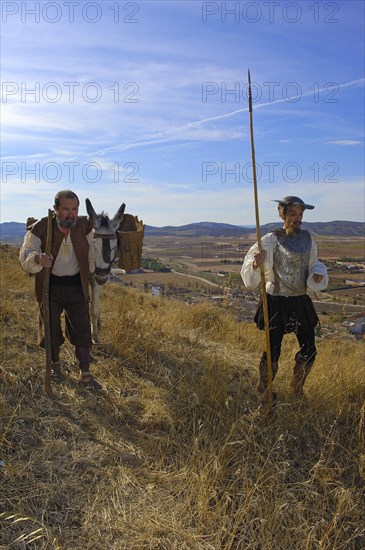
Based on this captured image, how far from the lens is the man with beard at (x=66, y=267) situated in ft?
13.4

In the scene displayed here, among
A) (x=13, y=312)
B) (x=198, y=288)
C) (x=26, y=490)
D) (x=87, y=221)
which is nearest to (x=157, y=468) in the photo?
(x=26, y=490)

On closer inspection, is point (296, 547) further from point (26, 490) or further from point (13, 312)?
point (13, 312)

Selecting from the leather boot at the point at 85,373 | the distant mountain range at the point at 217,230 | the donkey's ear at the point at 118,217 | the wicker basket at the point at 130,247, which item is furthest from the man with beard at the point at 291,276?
the distant mountain range at the point at 217,230

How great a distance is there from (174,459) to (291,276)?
72.5 inches

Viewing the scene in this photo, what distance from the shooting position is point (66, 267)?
4.29 meters

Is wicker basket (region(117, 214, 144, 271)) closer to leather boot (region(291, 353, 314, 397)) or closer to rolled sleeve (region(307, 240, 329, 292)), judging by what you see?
rolled sleeve (region(307, 240, 329, 292))

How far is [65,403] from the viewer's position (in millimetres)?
4090

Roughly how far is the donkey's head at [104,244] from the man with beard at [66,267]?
1.16 m

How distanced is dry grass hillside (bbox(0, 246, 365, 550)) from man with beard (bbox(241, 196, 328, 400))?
54 centimetres

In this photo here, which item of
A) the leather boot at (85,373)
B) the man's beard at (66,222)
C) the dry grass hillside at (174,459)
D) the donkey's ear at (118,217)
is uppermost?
the donkey's ear at (118,217)

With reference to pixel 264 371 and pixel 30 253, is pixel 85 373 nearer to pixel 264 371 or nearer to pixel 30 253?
pixel 30 253

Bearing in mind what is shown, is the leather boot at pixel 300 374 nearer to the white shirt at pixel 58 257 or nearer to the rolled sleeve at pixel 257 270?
the rolled sleeve at pixel 257 270

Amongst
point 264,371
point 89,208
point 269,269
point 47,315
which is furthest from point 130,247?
point 264,371

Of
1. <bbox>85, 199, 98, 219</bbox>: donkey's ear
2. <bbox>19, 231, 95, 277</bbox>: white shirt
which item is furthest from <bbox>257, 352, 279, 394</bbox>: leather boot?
<bbox>85, 199, 98, 219</bbox>: donkey's ear
